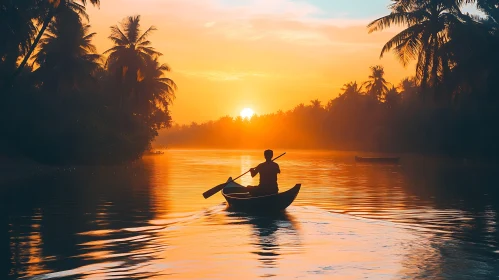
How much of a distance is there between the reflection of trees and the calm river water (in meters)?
0.04

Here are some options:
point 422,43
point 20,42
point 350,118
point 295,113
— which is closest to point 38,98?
point 20,42

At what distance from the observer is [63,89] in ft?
180

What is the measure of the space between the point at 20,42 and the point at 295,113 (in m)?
135

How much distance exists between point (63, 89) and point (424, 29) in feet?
100

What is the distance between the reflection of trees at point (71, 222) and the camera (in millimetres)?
13094

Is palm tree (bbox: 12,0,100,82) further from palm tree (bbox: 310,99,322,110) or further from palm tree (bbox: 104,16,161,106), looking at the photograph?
palm tree (bbox: 310,99,322,110)

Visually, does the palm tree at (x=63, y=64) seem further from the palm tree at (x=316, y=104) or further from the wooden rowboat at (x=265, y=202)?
the palm tree at (x=316, y=104)

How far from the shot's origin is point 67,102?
54438 mm

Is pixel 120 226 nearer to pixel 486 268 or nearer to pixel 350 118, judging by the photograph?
pixel 486 268

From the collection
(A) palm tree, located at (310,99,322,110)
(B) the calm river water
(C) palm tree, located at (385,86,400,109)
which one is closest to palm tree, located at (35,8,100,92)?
(B) the calm river water

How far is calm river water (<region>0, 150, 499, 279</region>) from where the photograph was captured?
39.4 ft

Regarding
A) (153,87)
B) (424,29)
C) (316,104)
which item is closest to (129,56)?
(153,87)

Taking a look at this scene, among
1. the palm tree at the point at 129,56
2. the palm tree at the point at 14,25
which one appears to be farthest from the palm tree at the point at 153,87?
the palm tree at the point at 14,25

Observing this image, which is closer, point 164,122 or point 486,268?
point 486,268
